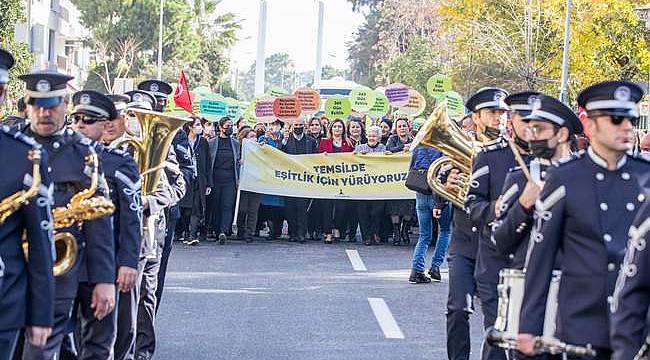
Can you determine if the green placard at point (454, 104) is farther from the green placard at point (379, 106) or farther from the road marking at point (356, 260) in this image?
the road marking at point (356, 260)

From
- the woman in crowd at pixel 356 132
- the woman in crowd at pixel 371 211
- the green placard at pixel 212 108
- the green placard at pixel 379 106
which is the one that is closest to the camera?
the woman in crowd at pixel 371 211

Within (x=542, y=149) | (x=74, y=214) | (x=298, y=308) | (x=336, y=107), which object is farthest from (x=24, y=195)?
(x=336, y=107)

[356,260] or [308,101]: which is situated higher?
[308,101]

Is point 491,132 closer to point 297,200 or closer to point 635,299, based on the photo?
point 635,299

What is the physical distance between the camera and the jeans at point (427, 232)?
1544 cm

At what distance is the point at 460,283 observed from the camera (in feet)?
30.3

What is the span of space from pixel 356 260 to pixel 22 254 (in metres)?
12.1

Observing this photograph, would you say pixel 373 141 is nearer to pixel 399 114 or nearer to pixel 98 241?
pixel 399 114

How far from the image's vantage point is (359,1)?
104 meters

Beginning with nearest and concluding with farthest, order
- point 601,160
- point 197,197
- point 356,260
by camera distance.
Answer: point 601,160 → point 356,260 → point 197,197

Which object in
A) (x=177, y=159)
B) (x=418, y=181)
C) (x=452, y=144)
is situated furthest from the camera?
(x=418, y=181)

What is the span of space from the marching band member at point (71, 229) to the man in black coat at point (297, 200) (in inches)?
498

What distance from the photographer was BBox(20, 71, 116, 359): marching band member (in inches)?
280

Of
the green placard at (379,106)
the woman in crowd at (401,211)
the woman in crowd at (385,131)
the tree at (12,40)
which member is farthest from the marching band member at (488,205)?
the green placard at (379,106)
